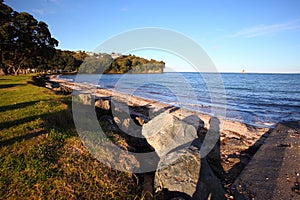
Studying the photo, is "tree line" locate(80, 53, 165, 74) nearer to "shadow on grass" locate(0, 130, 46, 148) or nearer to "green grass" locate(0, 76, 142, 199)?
"shadow on grass" locate(0, 130, 46, 148)

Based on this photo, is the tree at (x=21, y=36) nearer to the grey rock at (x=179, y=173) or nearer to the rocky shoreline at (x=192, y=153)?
the rocky shoreline at (x=192, y=153)

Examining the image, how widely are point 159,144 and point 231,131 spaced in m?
6.34

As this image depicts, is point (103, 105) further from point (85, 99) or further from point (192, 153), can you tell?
point (192, 153)

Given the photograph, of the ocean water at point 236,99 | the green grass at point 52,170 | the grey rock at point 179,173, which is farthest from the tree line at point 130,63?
the grey rock at point 179,173

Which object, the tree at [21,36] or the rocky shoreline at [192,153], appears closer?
the rocky shoreline at [192,153]

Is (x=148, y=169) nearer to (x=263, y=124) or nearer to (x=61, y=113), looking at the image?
(x=61, y=113)

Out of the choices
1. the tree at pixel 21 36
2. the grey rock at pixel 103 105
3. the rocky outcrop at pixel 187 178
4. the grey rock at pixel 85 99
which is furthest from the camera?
the tree at pixel 21 36

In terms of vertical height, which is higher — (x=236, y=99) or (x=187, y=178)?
(x=187, y=178)

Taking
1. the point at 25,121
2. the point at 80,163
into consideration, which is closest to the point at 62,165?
the point at 80,163

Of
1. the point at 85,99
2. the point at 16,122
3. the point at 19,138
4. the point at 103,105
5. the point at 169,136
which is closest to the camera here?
the point at 19,138

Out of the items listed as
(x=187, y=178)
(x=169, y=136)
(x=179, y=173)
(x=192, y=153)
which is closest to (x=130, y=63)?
(x=169, y=136)

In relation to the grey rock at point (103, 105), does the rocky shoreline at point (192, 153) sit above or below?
below

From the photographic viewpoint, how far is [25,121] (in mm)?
7441

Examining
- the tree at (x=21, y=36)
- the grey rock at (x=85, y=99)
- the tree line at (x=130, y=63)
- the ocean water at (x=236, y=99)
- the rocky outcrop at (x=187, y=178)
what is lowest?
the ocean water at (x=236, y=99)
